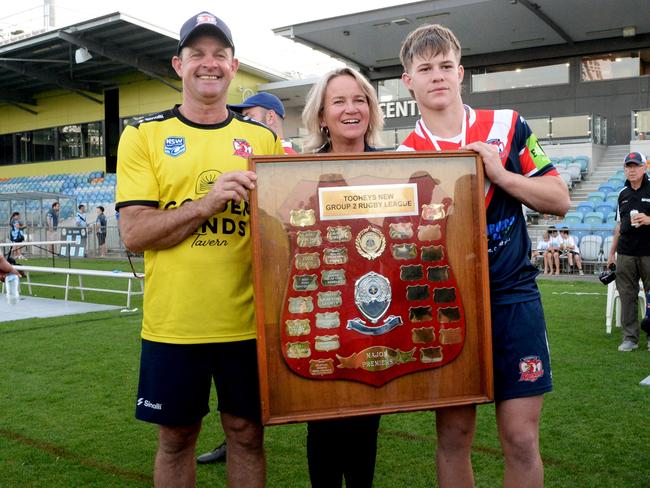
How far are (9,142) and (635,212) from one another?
112ft

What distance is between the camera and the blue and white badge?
2459mm

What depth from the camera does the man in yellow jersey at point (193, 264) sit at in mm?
2447

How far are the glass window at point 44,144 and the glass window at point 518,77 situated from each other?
1998cm

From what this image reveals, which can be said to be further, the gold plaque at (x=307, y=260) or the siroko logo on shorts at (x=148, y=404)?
the siroko logo on shorts at (x=148, y=404)

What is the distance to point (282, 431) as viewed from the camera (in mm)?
4465

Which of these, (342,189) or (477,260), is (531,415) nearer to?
(477,260)

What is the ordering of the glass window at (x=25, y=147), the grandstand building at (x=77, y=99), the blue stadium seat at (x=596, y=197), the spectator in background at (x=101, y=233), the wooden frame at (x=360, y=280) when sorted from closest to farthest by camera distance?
the wooden frame at (x=360, y=280), the blue stadium seat at (x=596, y=197), the spectator in background at (x=101, y=233), the grandstand building at (x=77, y=99), the glass window at (x=25, y=147)

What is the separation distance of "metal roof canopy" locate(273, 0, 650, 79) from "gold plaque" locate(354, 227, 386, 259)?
1972cm

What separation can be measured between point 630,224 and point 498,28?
58.0 feet

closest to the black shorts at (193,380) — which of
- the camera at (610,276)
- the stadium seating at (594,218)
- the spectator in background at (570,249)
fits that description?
the camera at (610,276)

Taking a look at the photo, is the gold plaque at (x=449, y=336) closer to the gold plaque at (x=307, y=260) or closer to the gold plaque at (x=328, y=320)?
the gold plaque at (x=328, y=320)

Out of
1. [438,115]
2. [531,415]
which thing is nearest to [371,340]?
[531,415]

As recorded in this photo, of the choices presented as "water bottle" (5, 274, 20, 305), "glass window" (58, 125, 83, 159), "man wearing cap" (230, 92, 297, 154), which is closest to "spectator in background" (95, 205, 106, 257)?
"glass window" (58, 125, 83, 159)

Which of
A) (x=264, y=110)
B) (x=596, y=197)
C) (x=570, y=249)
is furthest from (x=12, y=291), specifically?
(x=596, y=197)
